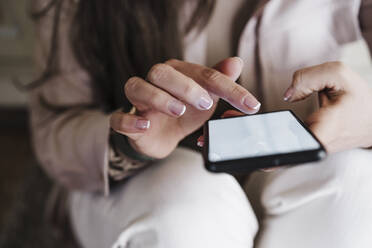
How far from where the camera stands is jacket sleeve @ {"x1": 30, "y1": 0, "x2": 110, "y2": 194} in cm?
36

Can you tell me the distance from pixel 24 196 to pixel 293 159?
0.68 m

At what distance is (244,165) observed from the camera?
17 cm

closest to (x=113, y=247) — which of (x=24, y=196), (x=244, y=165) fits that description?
(x=244, y=165)

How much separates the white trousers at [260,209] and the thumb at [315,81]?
92mm

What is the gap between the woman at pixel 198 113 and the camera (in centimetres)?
22

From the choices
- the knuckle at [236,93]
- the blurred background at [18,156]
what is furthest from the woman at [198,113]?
the blurred background at [18,156]

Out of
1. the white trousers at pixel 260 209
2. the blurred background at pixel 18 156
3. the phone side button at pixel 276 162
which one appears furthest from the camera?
the blurred background at pixel 18 156

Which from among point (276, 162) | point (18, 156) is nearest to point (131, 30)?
point (276, 162)

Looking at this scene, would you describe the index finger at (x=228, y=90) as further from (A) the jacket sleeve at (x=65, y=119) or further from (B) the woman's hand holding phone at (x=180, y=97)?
(A) the jacket sleeve at (x=65, y=119)

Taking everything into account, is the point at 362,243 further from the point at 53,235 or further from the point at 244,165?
the point at 53,235

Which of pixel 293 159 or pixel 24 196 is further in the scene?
pixel 24 196

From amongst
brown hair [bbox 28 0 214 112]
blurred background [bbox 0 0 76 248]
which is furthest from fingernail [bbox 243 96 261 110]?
blurred background [bbox 0 0 76 248]

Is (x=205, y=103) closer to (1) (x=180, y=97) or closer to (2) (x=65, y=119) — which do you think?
(1) (x=180, y=97)

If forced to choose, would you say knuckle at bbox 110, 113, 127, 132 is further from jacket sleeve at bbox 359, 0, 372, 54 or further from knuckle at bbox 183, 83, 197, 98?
jacket sleeve at bbox 359, 0, 372, 54
